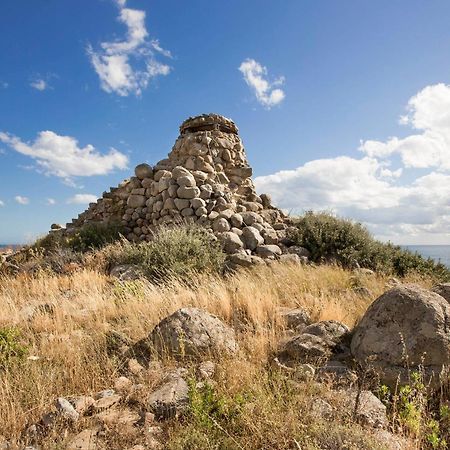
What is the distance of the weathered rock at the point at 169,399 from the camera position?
2930mm

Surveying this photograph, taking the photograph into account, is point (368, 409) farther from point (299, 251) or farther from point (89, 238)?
point (89, 238)

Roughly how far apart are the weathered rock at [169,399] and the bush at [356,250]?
24.7ft

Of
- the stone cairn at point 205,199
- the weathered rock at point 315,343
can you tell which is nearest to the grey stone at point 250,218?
the stone cairn at point 205,199

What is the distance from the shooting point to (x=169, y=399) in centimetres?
302

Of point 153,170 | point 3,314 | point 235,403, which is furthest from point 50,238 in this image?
point 235,403

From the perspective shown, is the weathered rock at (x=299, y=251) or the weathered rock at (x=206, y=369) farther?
the weathered rock at (x=299, y=251)

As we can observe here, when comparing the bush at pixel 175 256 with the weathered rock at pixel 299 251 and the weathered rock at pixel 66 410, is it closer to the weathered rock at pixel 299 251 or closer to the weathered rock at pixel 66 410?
the weathered rock at pixel 299 251

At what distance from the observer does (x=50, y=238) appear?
13.1 m

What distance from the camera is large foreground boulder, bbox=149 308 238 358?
12.7 ft

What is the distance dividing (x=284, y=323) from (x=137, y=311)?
217 cm

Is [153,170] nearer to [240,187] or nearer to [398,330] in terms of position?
[240,187]

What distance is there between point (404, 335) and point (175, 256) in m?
5.56

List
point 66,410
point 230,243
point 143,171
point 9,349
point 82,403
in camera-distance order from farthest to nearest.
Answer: point 143,171 → point 230,243 → point 9,349 → point 82,403 → point 66,410

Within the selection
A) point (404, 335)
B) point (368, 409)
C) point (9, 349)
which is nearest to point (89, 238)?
point (9, 349)
